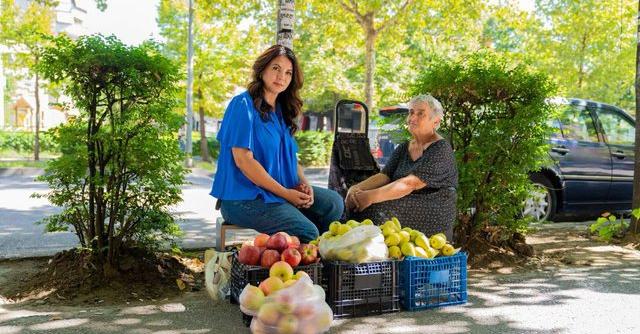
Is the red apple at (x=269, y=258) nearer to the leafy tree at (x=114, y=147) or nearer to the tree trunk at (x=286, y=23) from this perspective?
the leafy tree at (x=114, y=147)

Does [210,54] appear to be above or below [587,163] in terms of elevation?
above

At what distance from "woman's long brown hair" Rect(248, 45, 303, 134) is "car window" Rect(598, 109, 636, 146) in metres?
6.26

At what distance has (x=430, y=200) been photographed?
491 cm

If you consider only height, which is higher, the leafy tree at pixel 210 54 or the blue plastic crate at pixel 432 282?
the leafy tree at pixel 210 54

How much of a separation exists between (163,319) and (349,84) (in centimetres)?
2510

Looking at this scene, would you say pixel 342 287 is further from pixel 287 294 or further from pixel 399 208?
pixel 399 208

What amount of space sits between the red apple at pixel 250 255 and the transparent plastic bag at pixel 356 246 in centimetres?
46

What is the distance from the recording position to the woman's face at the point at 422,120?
4.90m

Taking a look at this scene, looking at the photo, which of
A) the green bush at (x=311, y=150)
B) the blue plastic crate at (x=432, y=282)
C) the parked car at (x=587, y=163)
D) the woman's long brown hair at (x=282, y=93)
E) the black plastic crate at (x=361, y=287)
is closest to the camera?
the black plastic crate at (x=361, y=287)

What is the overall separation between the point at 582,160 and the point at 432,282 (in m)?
A: 5.55

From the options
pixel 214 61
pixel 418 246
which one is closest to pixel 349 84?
pixel 214 61

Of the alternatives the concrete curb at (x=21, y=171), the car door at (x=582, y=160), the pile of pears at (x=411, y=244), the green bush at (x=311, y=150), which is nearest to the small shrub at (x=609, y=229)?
the car door at (x=582, y=160)

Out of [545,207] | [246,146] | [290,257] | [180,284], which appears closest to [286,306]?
[290,257]

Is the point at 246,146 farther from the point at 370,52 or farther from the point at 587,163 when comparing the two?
the point at 370,52
